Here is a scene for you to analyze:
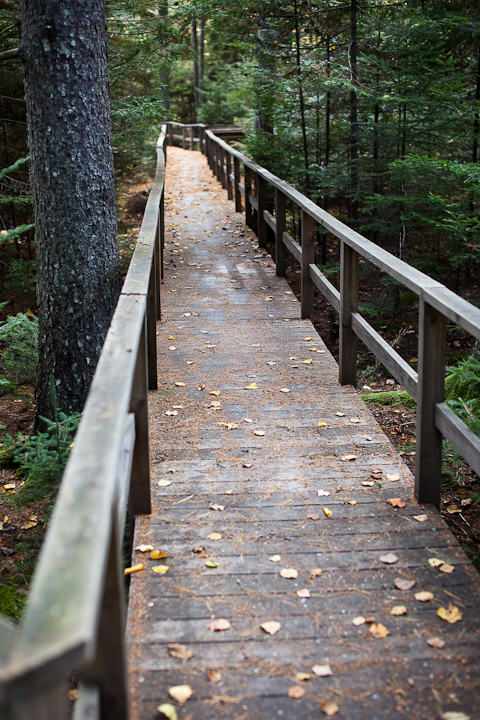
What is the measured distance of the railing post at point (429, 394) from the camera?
10.4ft

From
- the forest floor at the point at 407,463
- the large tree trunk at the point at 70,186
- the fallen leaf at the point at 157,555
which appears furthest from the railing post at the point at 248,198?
the fallen leaf at the point at 157,555

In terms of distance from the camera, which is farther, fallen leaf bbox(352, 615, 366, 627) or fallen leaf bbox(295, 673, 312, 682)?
fallen leaf bbox(352, 615, 366, 627)

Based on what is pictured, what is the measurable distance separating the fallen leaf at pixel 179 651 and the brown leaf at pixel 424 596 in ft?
3.19

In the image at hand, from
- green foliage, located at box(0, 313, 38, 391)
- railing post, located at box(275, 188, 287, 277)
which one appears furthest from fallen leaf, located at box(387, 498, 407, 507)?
railing post, located at box(275, 188, 287, 277)

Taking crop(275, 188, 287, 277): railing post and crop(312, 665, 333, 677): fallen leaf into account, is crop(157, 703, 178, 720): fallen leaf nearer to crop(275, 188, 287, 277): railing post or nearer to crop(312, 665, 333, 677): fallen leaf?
crop(312, 665, 333, 677): fallen leaf

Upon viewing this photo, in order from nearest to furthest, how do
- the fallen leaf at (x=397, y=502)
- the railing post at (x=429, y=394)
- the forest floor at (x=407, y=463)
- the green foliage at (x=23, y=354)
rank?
the railing post at (x=429, y=394) < the fallen leaf at (x=397, y=502) < the forest floor at (x=407, y=463) < the green foliage at (x=23, y=354)

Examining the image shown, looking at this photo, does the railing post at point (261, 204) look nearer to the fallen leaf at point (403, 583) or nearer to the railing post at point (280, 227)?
the railing post at point (280, 227)

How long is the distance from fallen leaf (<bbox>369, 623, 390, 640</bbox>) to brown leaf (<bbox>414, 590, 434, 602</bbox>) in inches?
9.7

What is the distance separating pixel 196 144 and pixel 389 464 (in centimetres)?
2767

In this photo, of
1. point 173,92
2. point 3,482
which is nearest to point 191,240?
point 3,482

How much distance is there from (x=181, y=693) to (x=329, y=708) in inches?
19.8

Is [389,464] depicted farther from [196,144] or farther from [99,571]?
[196,144]

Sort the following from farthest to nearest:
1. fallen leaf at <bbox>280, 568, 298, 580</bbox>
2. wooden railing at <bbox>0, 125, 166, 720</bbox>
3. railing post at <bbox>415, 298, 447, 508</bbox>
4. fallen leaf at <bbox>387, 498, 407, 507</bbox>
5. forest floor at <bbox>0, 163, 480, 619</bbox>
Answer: forest floor at <bbox>0, 163, 480, 619</bbox> < fallen leaf at <bbox>387, 498, 407, 507</bbox> < railing post at <bbox>415, 298, 447, 508</bbox> < fallen leaf at <bbox>280, 568, 298, 580</bbox> < wooden railing at <bbox>0, 125, 166, 720</bbox>

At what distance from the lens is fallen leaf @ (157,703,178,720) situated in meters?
2.11
